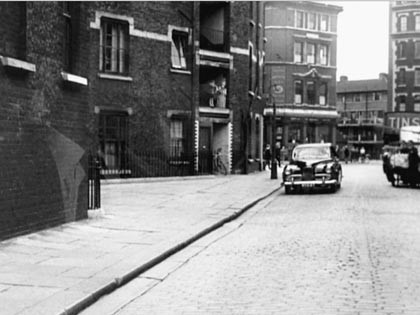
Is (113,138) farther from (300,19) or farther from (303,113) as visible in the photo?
(300,19)

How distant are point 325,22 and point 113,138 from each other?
4095 cm

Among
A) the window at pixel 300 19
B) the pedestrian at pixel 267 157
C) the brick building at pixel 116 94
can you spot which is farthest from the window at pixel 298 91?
the brick building at pixel 116 94

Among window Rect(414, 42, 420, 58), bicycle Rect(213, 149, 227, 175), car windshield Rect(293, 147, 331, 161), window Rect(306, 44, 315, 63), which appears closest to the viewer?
car windshield Rect(293, 147, 331, 161)

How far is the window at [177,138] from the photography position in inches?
1079

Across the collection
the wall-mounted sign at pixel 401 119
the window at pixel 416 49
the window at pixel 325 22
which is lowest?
the wall-mounted sign at pixel 401 119

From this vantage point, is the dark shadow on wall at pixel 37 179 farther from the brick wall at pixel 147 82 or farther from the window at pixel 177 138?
the window at pixel 177 138

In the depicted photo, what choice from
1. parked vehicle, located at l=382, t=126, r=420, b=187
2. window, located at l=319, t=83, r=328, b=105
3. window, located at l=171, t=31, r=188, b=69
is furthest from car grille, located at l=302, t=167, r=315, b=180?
window, located at l=319, t=83, r=328, b=105

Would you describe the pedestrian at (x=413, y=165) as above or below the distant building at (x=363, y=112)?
below

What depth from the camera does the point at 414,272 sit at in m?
7.77

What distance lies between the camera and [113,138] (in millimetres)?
24734

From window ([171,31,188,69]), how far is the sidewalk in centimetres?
1124

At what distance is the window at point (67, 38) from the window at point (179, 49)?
51.6ft

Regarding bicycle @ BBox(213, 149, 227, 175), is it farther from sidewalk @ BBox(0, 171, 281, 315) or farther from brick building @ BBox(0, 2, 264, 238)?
sidewalk @ BBox(0, 171, 281, 315)

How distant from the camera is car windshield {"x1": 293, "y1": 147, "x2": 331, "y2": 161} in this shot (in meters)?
21.8
